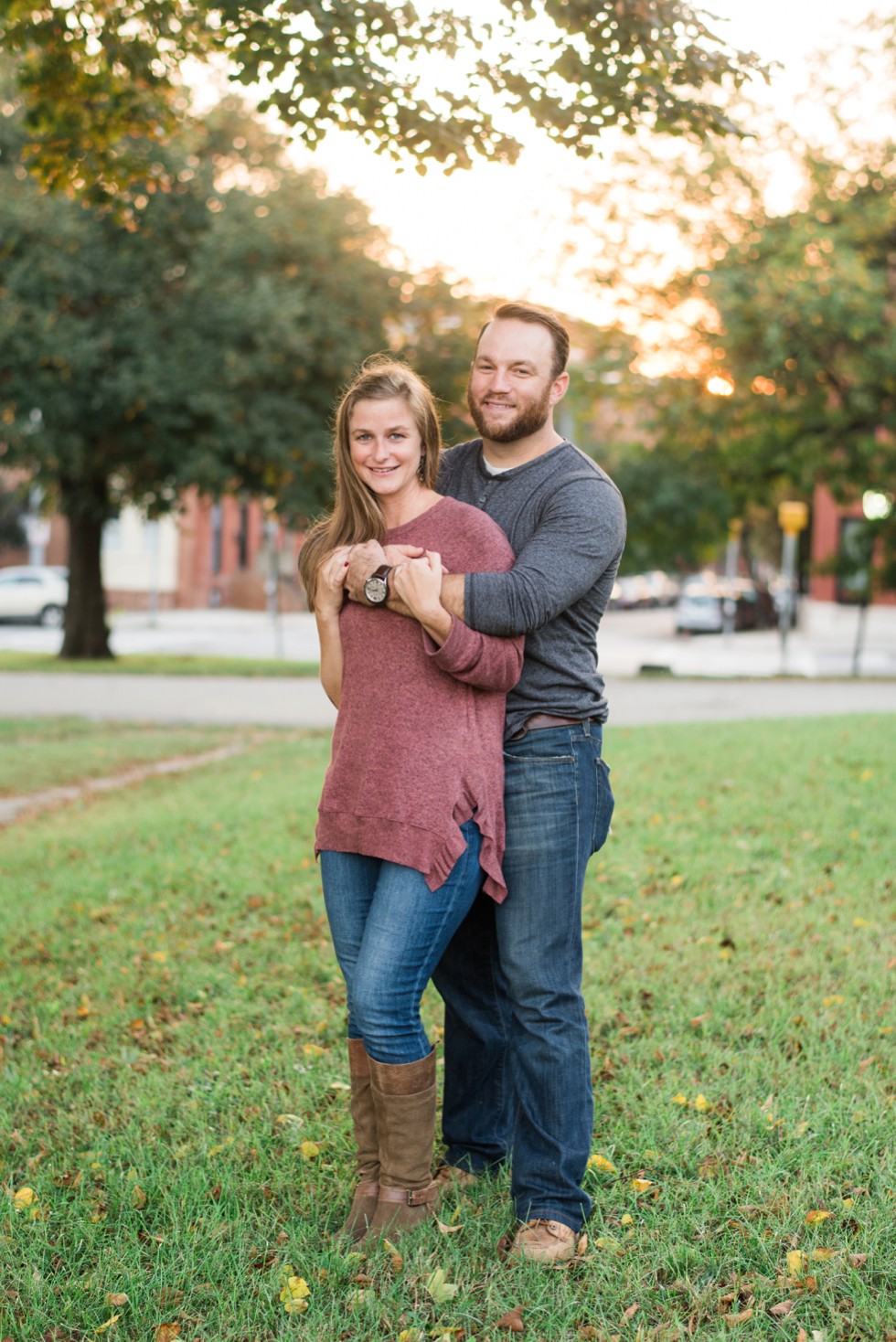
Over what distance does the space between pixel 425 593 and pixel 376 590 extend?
13 cm

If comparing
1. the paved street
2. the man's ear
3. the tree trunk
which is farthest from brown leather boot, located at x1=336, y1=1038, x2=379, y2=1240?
the tree trunk

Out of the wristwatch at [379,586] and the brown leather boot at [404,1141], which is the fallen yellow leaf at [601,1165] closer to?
the brown leather boot at [404,1141]

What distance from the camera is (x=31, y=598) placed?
3716 cm

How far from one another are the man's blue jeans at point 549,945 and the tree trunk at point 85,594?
20608 millimetres

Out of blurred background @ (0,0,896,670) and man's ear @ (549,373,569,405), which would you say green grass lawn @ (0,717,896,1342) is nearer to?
man's ear @ (549,373,569,405)

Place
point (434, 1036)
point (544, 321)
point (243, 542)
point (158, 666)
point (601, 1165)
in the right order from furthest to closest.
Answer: point (243, 542)
point (158, 666)
point (434, 1036)
point (601, 1165)
point (544, 321)

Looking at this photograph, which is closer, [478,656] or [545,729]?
[478,656]

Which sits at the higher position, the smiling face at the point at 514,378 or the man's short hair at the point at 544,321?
the man's short hair at the point at 544,321

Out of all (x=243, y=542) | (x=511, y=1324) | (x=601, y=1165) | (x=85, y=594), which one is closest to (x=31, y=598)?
(x=85, y=594)

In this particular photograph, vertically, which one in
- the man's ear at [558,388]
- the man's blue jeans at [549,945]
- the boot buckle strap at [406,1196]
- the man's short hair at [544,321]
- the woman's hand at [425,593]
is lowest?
the boot buckle strap at [406,1196]

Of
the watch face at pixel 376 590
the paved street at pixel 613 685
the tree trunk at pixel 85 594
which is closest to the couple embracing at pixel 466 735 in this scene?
the watch face at pixel 376 590

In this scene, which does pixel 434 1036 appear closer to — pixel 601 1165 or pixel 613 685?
pixel 601 1165

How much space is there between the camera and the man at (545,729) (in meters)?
2.94

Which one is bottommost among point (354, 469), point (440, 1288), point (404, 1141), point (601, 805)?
point (440, 1288)
